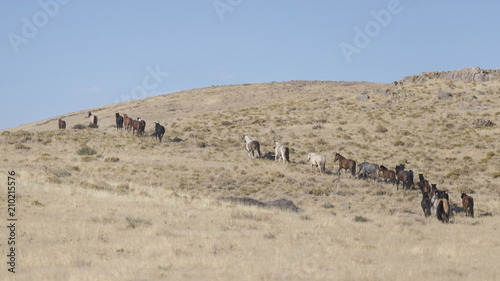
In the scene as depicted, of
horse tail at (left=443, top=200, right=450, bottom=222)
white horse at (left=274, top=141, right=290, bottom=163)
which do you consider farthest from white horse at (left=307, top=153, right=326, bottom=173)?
horse tail at (left=443, top=200, right=450, bottom=222)

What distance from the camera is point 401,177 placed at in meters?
26.7

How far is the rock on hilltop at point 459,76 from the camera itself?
214 ft

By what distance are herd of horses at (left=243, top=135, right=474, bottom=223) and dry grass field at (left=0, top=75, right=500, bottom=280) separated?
591 mm

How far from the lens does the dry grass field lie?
10.9 metres

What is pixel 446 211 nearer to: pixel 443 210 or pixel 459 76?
pixel 443 210

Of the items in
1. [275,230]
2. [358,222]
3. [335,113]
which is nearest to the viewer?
[275,230]

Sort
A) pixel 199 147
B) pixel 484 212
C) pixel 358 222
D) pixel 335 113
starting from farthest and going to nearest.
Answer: pixel 335 113, pixel 199 147, pixel 484 212, pixel 358 222

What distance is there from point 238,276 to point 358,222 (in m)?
10.0

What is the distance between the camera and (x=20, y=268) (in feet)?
33.0

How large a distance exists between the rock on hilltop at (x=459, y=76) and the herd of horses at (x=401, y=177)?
43422 mm

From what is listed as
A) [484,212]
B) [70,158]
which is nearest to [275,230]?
[484,212]

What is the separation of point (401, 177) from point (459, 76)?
4845 cm

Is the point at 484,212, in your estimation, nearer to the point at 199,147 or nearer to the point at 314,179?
the point at 314,179

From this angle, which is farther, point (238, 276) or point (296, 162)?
point (296, 162)
